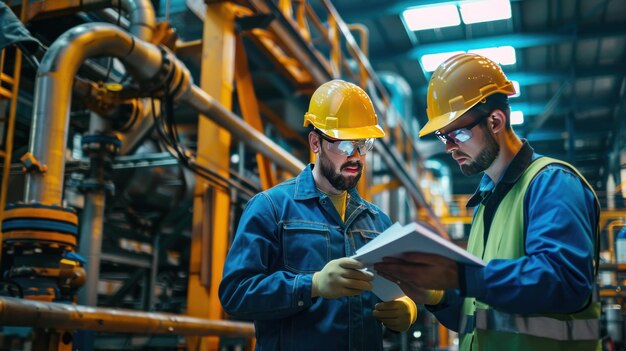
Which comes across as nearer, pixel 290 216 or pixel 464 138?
pixel 464 138

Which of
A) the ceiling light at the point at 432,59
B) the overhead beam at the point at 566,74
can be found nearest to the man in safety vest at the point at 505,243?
the ceiling light at the point at 432,59

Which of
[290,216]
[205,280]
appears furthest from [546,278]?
[205,280]

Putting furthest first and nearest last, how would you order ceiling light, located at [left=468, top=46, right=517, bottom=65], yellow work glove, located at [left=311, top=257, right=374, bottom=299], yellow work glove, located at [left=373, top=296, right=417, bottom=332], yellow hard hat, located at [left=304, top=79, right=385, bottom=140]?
ceiling light, located at [left=468, top=46, right=517, bottom=65] < yellow hard hat, located at [left=304, top=79, right=385, bottom=140] < yellow work glove, located at [left=373, top=296, right=417, bottom=332] < yellow work glove, located at [left=311, top=257, right=374, bottom=299]

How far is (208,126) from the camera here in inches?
208

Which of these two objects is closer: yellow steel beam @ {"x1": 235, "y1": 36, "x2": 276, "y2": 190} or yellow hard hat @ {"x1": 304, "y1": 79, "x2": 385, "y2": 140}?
yellow hard hat @ {"x1": 304, "y1": 79, "x2": 385, "y2": 140}

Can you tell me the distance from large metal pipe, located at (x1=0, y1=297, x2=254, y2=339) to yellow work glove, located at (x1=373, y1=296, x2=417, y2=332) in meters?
1.43

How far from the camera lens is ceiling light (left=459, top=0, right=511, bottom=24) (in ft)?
36.3

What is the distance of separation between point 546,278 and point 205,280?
3743mm

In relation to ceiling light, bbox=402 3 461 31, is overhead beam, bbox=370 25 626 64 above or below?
below

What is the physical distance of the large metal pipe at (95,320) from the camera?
8.18 feet

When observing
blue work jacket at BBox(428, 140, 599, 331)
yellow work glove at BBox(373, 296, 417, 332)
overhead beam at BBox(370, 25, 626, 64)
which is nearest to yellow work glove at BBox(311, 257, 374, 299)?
yellow work glove at BBox(373, 296, 417, 332)

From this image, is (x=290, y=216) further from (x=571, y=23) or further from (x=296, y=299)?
(x=571, y=23)

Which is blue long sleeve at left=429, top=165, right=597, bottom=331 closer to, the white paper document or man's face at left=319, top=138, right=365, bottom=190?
the white paper document

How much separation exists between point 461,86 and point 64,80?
2.56 m
